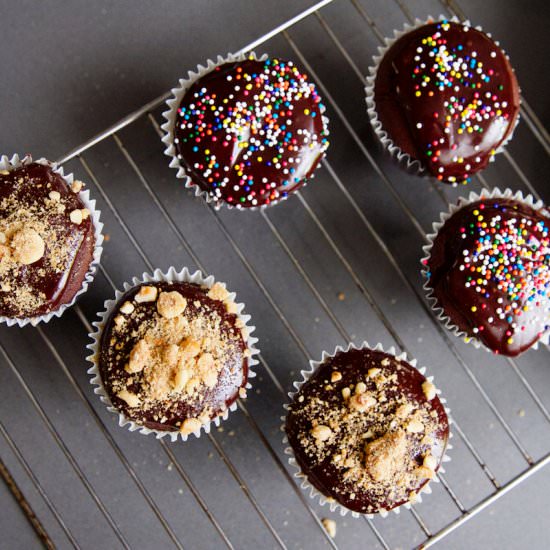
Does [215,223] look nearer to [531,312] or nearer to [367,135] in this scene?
[367,135]

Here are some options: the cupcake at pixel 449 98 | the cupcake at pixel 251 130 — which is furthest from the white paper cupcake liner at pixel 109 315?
the cupcake at pixel 449 98

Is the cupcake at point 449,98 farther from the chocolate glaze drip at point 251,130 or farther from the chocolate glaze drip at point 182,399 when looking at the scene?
the chocolate glaze drip at point 182,399

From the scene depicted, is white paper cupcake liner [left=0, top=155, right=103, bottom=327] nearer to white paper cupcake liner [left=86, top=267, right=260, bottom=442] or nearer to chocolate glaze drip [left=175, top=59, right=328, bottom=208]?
white paper cupcake liner [left=86, top=267, right=260, bottom=442]

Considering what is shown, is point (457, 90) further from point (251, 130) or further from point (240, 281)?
point (240, 281)

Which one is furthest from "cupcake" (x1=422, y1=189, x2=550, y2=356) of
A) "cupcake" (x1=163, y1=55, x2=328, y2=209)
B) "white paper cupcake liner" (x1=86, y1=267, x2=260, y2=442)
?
"white paper cupcake liner" (x1=86, y1=267, x2=260, y2=442)

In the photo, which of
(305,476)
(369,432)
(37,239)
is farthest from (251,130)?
(305,476)

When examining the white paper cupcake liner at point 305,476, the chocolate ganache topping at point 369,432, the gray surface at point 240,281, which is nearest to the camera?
the chocolate ganache topping at point 369,432
